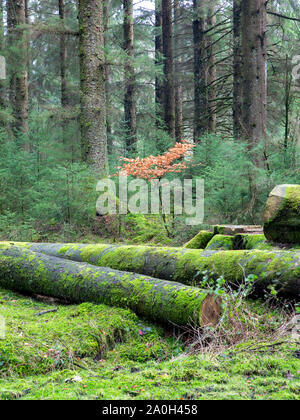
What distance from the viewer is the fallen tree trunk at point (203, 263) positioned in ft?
14.4

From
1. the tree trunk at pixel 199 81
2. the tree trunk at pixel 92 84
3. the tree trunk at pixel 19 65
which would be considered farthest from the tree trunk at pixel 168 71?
the tree trunk at pixel 19 65

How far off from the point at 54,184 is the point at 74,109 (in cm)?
369

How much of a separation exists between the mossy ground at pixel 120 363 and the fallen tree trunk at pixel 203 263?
49 centimetres

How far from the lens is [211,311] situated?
4008 millimetres

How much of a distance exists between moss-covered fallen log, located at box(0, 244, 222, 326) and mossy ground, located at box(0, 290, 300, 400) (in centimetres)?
19

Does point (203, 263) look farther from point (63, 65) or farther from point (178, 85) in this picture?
point (178, 85)

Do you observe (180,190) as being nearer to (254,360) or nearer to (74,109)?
(74,109)

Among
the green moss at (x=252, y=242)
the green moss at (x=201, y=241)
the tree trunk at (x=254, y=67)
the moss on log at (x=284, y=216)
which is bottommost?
the green moss at (x=201, y=241)

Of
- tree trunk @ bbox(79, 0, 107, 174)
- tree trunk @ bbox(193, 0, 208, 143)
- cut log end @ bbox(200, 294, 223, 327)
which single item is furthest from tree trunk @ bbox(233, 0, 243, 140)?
cut log end @ bbox(200, 294, 223, 327)

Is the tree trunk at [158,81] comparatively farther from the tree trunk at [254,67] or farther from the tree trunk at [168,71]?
the tree trunk at [254,67]

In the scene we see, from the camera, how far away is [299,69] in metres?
9.88

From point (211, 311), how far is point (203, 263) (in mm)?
1147

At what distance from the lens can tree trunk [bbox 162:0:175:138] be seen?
695 inches
